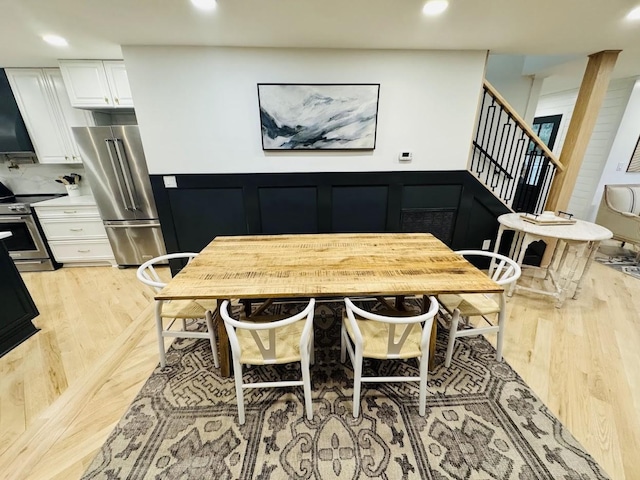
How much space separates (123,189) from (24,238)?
1471 millimetres

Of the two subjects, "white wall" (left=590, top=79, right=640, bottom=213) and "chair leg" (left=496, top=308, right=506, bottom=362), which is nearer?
"chair leg" (left=496, top=308, right=506, bottom=362)

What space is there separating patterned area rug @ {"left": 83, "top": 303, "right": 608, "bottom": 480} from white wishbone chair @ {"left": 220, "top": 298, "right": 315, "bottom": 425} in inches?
6.3

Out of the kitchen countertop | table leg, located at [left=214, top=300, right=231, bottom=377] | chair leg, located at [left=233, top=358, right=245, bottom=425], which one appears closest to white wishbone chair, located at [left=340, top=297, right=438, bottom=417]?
chair leg, located at [left=233, top=358, right=245, bottom=425]

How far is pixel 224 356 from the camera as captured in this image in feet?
5.51

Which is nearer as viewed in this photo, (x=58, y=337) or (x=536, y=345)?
(x=536, y=345)

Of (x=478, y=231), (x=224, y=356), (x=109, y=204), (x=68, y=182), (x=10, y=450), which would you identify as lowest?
(x=10, y=450)

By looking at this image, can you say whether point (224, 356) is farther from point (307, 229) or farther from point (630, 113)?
point (630, 113)

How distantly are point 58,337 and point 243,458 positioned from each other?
2.02 m

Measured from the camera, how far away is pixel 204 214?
2838mm

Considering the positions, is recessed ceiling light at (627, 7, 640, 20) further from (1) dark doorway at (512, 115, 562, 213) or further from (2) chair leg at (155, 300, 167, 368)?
(2) chair leg at (155, 300, 167, 368)

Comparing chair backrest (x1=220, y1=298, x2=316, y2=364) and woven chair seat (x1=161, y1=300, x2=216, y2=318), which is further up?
chair backrest (x1=220, y1=298, x2=316, y2=364)

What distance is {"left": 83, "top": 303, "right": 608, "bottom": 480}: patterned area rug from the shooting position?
1.22m

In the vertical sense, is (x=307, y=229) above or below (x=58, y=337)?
above

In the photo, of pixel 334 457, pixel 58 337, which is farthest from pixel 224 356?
pixel 58 337
